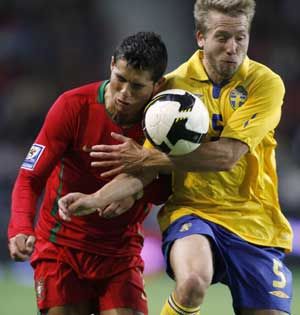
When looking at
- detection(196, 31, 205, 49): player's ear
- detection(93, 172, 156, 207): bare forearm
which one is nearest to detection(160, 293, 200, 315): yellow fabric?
detection(93, 172, 156, 207): bare forearm

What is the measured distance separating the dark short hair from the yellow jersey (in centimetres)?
17

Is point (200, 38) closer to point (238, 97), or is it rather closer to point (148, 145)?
point (238, 97)

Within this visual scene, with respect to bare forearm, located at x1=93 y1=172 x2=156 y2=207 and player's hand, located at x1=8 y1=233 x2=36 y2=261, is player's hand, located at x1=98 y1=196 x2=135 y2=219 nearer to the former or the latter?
bare forearm, located at x1=93 y1=172 x2=156 y2=207

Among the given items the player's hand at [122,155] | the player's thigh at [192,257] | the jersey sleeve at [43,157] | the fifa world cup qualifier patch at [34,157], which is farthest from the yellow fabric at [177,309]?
the fifa world cup qualifier patch at [34,157]

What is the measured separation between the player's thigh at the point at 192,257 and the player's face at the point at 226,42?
922mm

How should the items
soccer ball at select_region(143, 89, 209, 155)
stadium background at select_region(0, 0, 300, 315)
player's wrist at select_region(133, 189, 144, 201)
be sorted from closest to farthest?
soccer ball at select_region(143, 89, 209, 155) → player's wrist at select_region(133, 189, 144, 201) → stadium background at select_region(0, 0, 300, 315)

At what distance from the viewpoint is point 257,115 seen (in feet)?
16.2

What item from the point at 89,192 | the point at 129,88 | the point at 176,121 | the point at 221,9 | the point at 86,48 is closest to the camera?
the point at 176,121

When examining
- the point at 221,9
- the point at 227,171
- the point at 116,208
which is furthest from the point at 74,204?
the point at 221,9

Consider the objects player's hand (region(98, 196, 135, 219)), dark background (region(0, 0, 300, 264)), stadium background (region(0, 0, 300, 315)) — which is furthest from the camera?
dark background (region(0, 0, 300, 264))

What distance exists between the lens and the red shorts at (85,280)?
502 centimetres

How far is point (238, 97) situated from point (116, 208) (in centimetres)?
91

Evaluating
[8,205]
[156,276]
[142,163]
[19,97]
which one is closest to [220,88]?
[142,163]

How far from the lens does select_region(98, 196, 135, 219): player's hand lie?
485cm
